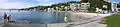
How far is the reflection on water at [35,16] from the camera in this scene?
8.13 feet

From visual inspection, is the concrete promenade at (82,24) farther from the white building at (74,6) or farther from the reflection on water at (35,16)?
the white building at (74,6)

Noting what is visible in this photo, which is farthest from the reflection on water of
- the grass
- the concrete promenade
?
the grass

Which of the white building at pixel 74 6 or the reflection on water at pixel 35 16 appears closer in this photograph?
the reflection on water at pixel 35 16

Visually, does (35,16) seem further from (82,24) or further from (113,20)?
(113,20)

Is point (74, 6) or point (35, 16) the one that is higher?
point (74, 6)

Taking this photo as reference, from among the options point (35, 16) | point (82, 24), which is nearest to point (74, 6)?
point (82, 24)

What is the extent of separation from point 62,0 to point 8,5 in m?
0.59

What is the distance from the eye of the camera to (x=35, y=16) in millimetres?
2539

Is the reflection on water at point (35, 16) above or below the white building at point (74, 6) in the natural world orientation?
below

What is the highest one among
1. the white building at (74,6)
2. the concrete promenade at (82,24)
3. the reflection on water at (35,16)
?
the white building at (74,6)

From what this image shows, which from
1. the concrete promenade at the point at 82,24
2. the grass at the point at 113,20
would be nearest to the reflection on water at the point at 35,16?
the concrete promenade at the point at 82,24

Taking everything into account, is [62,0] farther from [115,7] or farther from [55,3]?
[115,7]

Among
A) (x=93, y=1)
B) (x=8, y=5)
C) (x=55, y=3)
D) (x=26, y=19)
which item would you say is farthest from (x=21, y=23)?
(x=93, y=1)

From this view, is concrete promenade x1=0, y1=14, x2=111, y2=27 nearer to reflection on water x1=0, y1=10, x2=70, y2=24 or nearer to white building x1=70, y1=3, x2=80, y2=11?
reflection on water x1=0, y1=10, x2=70, y2=24
